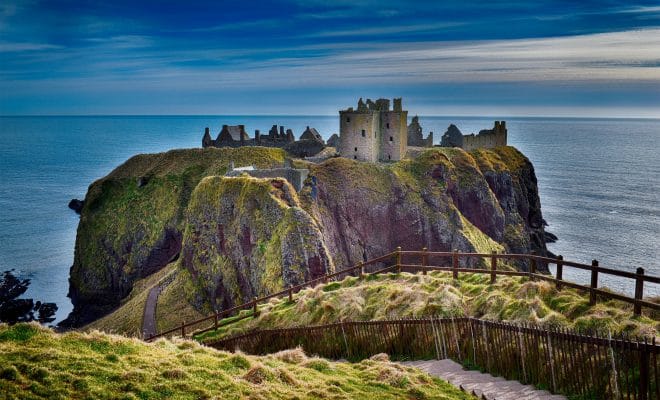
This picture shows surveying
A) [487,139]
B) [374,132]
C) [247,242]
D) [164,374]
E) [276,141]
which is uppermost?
[374,132]

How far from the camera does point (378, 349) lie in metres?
22.5

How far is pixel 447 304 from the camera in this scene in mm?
23156

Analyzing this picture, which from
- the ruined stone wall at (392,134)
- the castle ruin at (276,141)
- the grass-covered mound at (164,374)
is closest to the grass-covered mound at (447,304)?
the grass-covered mound at (164,374)

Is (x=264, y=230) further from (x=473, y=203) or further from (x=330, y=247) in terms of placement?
(x=473, y=203)

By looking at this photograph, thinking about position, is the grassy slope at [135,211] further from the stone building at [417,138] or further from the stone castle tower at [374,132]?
the stone building at [417,138]

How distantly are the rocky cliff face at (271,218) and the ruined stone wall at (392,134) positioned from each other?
10.8ft

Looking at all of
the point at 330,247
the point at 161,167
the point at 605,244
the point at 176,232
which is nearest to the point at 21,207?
the point at 161,167

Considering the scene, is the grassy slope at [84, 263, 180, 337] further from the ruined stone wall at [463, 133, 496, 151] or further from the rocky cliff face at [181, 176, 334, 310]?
the ruined stone wall at [463, 133, 496, 151]

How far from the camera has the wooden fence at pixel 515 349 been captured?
1530 centimetres

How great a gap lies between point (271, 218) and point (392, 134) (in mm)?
34276

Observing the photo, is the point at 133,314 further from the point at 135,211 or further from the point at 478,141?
the point at 478,141

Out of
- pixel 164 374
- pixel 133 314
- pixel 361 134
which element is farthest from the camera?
pixel 361 134

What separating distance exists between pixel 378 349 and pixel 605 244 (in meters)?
94.3

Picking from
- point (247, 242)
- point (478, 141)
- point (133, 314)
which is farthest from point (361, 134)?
point (133, 314)
